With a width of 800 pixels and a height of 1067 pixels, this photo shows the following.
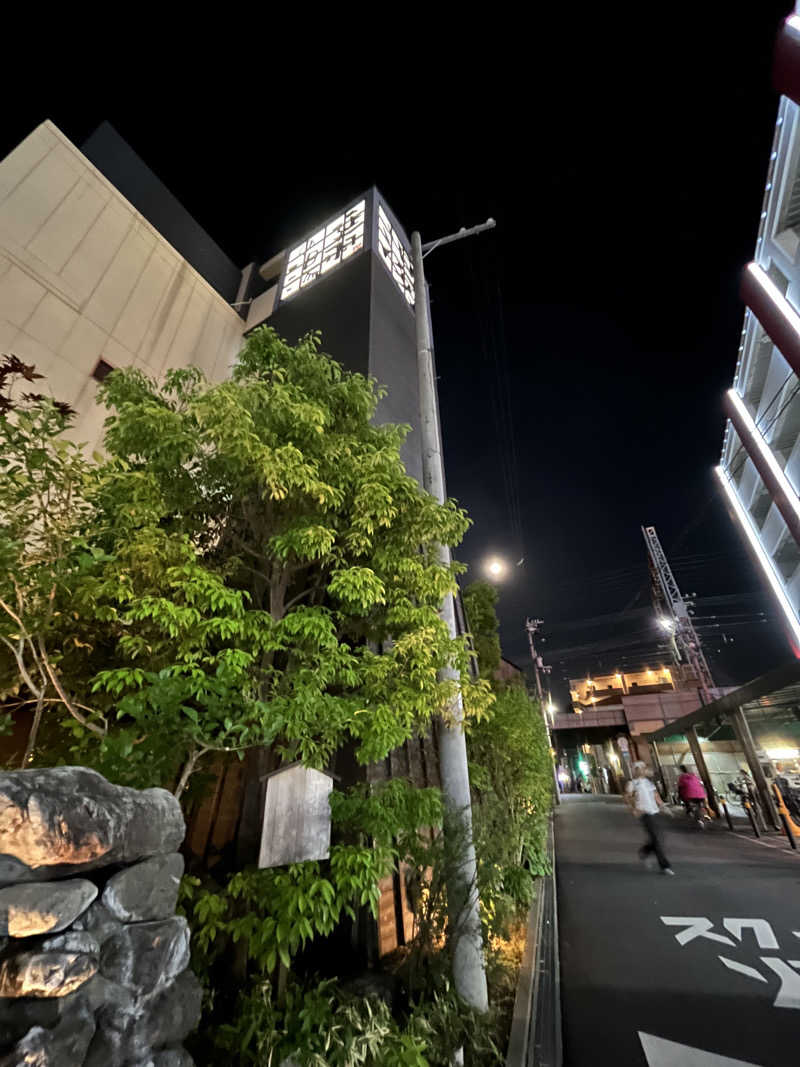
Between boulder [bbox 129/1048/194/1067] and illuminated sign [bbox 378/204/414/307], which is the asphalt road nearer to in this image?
boulder [bbox 129/1048/194/1067]

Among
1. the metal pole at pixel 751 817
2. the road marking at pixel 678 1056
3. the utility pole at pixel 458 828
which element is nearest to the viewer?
the road marking at pixel 678 1056

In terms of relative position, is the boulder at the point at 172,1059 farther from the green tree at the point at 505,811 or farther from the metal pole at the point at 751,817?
the metal pole at the point at 751,817

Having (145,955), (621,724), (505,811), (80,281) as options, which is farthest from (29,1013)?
(621,724)

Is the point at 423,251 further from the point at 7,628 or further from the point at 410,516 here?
the point at 7,628

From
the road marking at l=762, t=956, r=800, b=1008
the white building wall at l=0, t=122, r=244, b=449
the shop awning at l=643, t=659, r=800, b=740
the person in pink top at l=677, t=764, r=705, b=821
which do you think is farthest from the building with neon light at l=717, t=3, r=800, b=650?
the white building wall at l=0, t=122, r=244, b=449

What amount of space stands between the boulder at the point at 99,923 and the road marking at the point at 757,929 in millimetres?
6400

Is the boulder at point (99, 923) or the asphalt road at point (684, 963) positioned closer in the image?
the boulder at point (99, 923)

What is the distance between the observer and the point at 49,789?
63.2 inches

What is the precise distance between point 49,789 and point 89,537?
2129 millimetres

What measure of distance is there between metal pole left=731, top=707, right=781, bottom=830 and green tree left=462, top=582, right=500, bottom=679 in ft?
19.9

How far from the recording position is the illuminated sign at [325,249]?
11.0m

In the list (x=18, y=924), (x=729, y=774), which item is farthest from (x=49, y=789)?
(x=729, y=774)

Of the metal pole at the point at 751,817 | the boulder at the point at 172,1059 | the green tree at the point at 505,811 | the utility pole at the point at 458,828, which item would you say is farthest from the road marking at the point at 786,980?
the metal pole at the point at 751,817

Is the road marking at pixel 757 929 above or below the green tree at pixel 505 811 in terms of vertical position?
below
